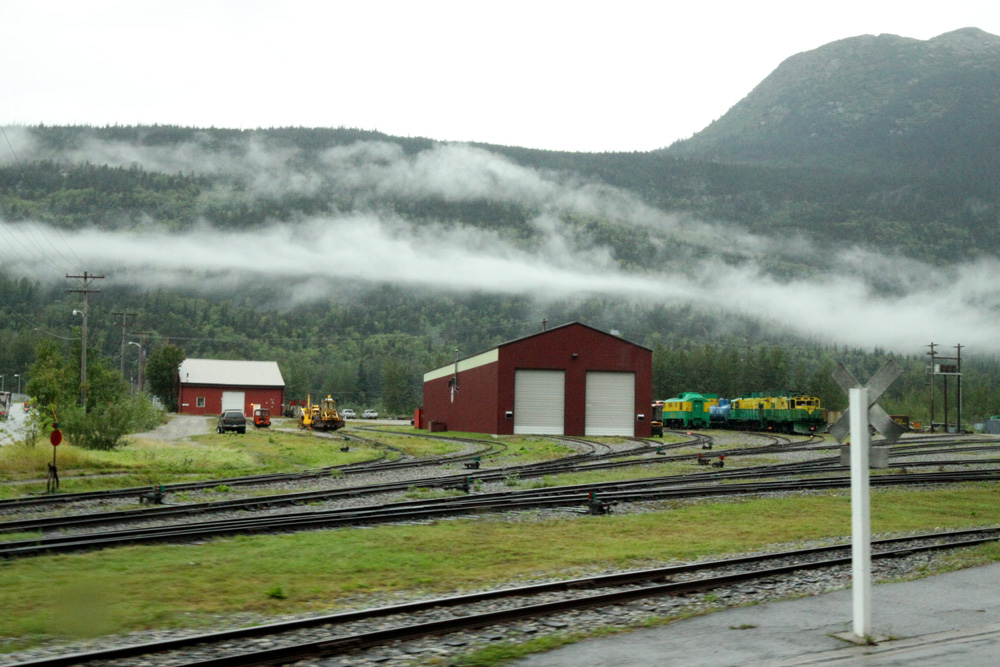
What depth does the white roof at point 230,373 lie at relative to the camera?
376 ft

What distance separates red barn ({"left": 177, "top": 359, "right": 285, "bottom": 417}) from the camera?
113m

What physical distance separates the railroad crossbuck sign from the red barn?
107020 mm

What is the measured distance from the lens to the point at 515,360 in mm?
59969

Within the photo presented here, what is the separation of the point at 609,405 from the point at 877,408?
5136 centimetres

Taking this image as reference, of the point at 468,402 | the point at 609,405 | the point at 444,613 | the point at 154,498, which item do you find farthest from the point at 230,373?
the point at 444,613

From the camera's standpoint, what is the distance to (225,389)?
114 m

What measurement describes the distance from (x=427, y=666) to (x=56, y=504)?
17.1 m

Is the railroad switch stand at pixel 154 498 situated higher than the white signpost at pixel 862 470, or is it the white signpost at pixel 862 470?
the white signpost at pixel 862 470

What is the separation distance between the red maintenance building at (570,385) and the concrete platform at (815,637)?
159 ft

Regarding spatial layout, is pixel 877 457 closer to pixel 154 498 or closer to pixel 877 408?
pixel 877 408

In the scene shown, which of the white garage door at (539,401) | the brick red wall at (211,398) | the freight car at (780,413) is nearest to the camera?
the white garage door at (539,401)

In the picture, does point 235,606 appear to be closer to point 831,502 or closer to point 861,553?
point 861,553

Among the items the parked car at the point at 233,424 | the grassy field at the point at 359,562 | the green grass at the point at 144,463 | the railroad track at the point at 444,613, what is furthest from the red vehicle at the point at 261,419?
the railroad track at the point at 444,613

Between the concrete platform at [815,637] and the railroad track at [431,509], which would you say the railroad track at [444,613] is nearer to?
the concrete platform at [815,637]
